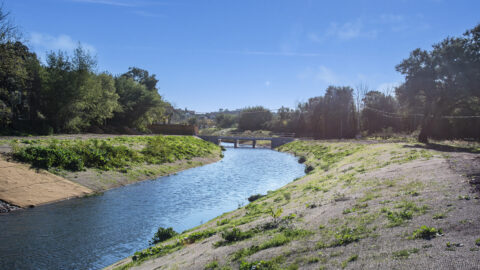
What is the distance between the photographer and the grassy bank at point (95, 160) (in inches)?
936

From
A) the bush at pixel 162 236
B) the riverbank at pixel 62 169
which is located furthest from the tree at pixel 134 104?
the bush at pixel 162 236

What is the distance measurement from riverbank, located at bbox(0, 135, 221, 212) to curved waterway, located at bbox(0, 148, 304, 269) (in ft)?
3.65

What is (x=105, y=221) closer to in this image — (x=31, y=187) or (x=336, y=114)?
(x=31, y=187)

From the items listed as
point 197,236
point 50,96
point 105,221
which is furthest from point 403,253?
point 50,96

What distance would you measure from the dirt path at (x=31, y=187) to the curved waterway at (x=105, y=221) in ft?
2.73

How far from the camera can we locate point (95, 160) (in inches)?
1126

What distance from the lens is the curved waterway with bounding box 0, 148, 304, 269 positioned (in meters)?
12.6

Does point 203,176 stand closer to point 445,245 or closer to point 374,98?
point 445,245

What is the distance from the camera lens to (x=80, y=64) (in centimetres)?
4919

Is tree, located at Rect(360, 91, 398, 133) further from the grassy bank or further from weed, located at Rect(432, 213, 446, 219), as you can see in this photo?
weed, located at Rect(432, 213, 446, 219)

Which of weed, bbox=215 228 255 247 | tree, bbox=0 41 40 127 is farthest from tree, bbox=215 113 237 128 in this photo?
weed, bbox=215 228 255 247

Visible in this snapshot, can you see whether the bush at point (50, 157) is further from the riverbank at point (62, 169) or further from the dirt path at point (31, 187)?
the dirt path at point (31, 187)

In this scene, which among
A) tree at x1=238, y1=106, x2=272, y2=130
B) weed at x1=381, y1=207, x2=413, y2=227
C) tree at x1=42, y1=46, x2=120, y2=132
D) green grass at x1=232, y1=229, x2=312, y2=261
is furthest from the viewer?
tree at x1=238, y1=106, x2=272, y2=130

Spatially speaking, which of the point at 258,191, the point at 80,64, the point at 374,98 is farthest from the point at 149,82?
the point at 258,191
